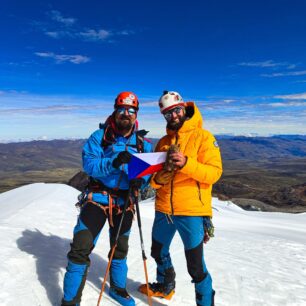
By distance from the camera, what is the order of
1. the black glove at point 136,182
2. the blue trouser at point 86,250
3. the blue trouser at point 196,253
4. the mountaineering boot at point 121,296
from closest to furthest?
the blue trouser at point 86,250 < the blue trouser at point 196,253 < the black glove at point 136,182 < the mountaineering boot at point 121,296

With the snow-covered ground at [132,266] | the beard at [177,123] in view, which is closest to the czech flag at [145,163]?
the beard at [177,123]

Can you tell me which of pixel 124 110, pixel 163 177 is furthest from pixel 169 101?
pixel 163 177

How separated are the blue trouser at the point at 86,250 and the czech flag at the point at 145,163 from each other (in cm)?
111

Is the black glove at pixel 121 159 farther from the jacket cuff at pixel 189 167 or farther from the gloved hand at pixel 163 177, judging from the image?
the jacket cuff at pixel 189 167

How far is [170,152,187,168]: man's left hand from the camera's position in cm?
580

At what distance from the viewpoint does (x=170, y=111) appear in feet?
21.2

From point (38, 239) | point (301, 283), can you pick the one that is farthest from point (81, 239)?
point (301, 283)

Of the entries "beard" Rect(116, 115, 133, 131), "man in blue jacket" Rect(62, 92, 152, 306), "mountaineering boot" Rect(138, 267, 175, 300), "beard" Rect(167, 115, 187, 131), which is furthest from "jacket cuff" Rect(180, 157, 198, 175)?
"mountaineering boot" Rect(138, 267, 175, 300)

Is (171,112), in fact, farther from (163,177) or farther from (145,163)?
(163,177)

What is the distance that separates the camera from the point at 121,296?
6777 mm

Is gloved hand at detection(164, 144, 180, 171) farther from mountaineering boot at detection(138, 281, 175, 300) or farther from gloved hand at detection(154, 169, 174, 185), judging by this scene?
mountaineering boot at detection(138, 281, 175, 300)

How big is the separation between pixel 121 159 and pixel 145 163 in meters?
0.46

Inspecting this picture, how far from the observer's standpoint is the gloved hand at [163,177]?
625cm

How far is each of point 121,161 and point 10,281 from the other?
3.76 m
